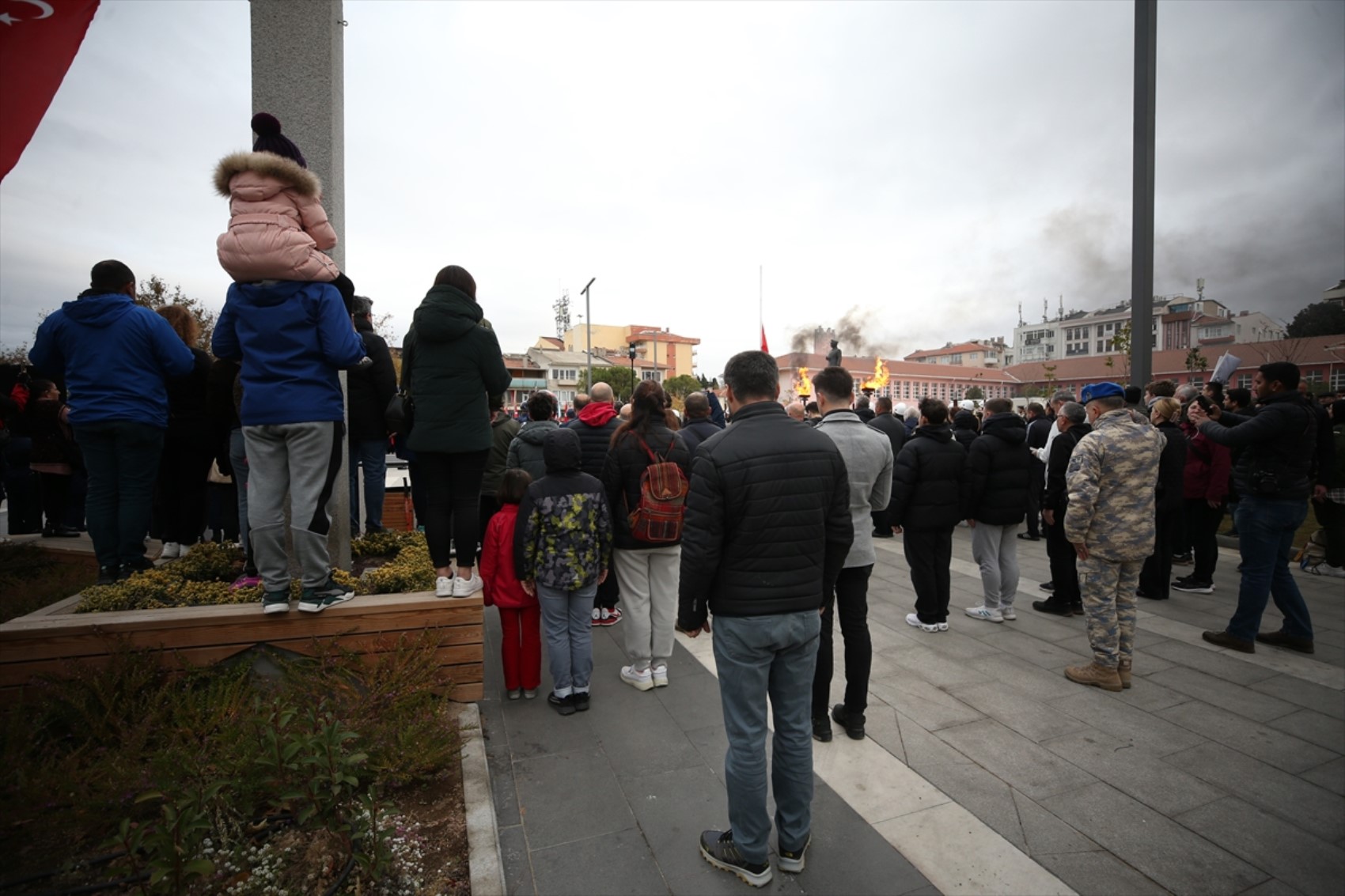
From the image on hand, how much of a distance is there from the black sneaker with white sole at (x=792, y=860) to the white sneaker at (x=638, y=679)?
6.48ft

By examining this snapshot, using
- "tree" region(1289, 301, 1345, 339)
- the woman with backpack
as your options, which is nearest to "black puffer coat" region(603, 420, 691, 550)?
the woman with backpack

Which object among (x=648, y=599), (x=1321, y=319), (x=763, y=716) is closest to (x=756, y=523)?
(x=763, y=716)

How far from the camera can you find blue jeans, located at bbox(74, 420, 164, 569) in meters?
4.00

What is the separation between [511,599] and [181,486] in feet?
9.89

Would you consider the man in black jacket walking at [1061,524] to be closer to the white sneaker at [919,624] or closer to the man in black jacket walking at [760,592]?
the white sneaker at [919,624]

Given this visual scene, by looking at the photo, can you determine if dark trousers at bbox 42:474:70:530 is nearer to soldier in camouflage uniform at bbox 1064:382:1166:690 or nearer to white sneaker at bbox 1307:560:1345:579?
soldier in camouflage uniform at bbox 1064:382:1166:690

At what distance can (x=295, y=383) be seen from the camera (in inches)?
135

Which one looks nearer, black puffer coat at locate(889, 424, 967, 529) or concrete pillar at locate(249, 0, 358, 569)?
concrete pillar at locate(249, 0, 358, 569)

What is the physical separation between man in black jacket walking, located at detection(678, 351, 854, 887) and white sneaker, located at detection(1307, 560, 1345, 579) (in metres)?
8.73

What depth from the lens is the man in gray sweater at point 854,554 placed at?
399 cm

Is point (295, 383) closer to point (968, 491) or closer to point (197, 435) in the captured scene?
point (197, 435)

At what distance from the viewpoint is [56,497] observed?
22.5 feet

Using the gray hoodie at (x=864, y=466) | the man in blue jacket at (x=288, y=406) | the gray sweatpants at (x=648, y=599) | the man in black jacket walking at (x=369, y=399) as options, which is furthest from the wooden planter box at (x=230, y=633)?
the gray hoodie at (x=864, y=466)

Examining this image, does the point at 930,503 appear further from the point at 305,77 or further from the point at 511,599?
the point at 305,77
